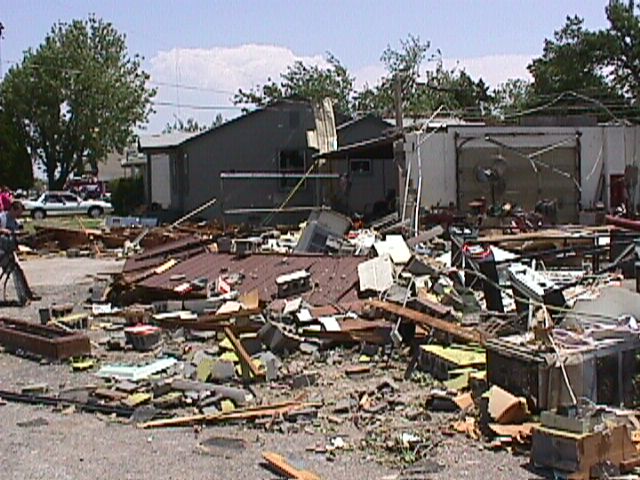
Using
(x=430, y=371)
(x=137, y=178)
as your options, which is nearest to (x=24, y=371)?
(x=430, y=371)

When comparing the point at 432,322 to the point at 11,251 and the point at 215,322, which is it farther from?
the point at 11,251

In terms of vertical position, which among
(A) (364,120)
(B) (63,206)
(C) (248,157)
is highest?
(A) (364,120)

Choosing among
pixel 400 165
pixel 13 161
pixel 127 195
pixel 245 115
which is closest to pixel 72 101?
pixel 13 161

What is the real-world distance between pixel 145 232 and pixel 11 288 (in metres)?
8.39

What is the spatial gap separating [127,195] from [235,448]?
4013cm

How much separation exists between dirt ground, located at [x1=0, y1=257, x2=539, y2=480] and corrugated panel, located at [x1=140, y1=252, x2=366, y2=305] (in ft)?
12.5

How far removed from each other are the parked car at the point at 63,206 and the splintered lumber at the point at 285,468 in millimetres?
43460

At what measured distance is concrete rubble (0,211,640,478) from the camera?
7.05 m

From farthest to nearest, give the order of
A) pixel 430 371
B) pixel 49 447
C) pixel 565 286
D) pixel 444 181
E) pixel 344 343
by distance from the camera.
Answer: pixel 444 181
pixel 344 343
pixel 565 286
pixel 430 371
pixel 49 447

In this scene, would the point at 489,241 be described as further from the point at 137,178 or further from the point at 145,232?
the point at 137,178

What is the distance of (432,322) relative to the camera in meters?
9.98

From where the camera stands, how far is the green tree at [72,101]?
209ft

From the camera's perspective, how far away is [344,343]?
10.7m

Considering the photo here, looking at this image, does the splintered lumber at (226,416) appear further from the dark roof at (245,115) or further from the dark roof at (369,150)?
the dark roof at (245,115)
